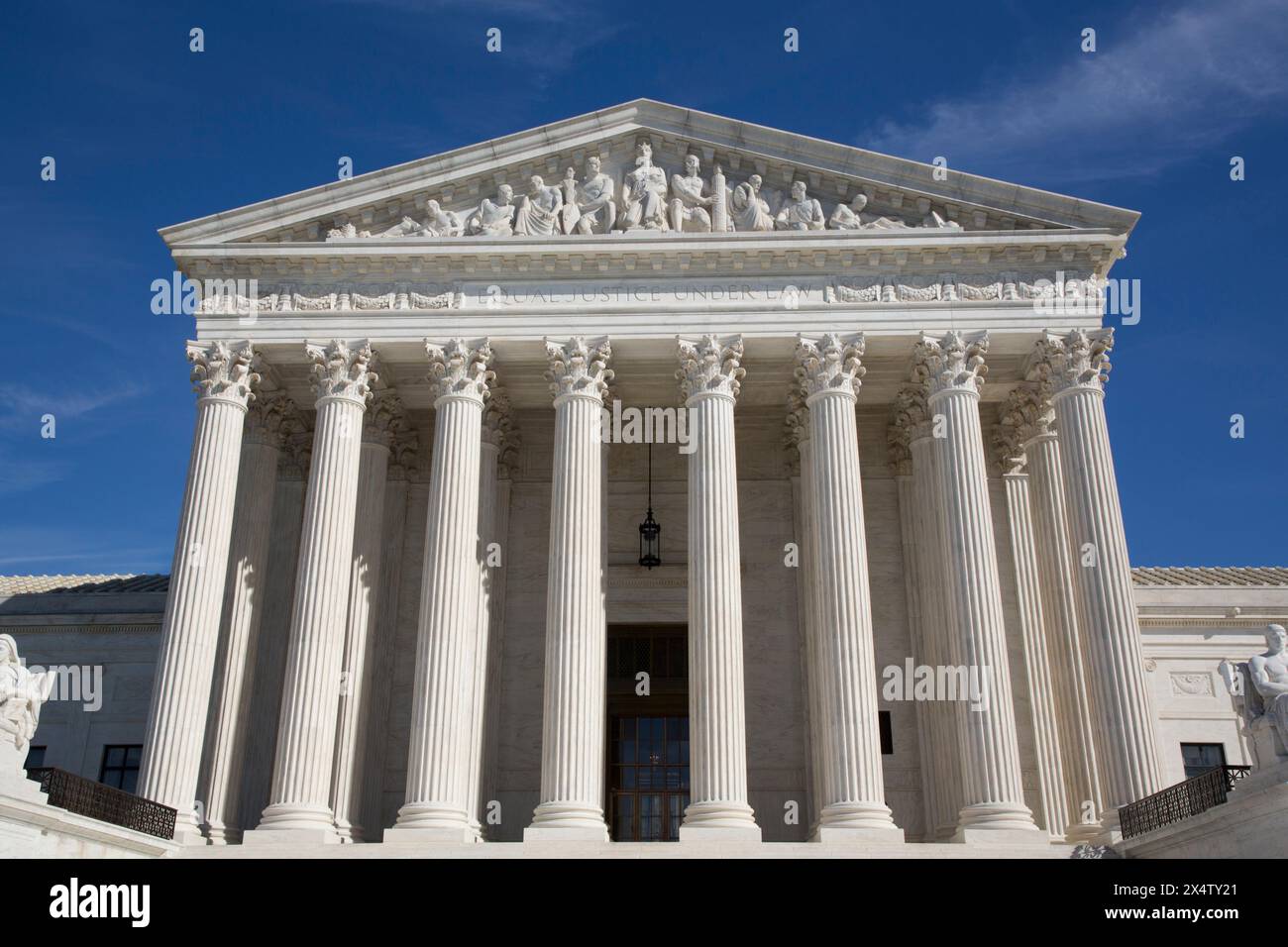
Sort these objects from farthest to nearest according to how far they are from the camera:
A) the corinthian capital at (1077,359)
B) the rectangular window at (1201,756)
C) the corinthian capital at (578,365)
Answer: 1. the rectangular window at (1201,756)
2. the corinthian capital at (578,365)
3. the corinthian capital at (1077,359)

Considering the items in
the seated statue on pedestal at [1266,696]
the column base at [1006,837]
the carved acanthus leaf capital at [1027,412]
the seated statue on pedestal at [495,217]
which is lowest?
the column base at [1006,837]

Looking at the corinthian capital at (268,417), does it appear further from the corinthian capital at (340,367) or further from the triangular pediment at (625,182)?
the triangular pediment at (625,182)

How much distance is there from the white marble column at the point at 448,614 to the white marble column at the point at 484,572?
719 millimetres

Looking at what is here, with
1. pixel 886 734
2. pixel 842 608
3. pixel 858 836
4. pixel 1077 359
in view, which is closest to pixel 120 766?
pixel 886 734

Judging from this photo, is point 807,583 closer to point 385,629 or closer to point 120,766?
point 385,629

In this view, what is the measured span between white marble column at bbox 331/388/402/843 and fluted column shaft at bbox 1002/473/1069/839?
Answer: 16.2 metres

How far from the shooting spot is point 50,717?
34.5m

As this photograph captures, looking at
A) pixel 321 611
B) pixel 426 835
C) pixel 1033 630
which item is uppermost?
pixel 1033 630

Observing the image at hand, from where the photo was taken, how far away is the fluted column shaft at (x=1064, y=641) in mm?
26734

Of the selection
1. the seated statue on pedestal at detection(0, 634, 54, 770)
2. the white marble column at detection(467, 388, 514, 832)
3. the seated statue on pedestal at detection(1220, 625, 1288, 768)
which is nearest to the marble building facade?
the white marble column at detection(467, 388, 514, 832)

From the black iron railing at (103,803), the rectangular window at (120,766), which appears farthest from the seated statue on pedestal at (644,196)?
the rectangular window at (120,766)

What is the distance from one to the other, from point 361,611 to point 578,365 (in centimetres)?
817

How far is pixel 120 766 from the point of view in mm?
34125
